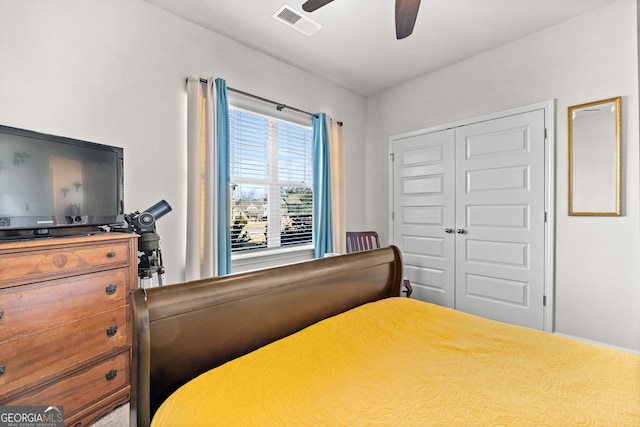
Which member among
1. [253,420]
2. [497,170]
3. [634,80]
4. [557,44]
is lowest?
[253,420]

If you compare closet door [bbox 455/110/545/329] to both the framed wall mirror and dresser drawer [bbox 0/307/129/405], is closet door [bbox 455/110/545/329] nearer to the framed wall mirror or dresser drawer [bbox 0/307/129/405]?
the framed wall mirror

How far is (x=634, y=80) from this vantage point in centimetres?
232

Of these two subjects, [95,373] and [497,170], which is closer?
[95,373]

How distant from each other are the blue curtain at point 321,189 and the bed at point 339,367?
193 cm

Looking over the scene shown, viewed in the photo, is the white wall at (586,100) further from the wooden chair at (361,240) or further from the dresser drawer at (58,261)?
the dresser drawer at (58,261)

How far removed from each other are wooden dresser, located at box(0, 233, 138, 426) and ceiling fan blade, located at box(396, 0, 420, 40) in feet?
6.68

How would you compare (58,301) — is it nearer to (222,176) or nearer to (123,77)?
(222,176)

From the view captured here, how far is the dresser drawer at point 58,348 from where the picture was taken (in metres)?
1.34

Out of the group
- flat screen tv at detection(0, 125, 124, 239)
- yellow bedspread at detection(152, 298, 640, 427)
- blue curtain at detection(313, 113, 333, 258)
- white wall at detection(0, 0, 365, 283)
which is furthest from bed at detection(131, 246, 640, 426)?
Result: blue curtain at detection(313, 113, 333, 258)

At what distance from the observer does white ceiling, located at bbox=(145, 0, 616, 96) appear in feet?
7.82

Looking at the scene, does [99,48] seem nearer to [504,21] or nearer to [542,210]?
[504,21]

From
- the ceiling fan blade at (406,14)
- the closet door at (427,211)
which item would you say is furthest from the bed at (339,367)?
the closet door at (427,211)

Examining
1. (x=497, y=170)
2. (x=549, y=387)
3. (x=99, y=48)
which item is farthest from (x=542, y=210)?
(x=99, y=48)

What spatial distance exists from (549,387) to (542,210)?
2.33 m
